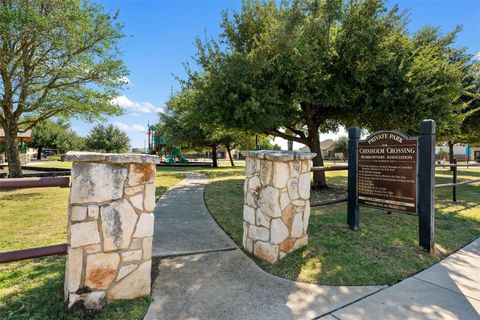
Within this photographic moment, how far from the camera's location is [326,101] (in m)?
8.12

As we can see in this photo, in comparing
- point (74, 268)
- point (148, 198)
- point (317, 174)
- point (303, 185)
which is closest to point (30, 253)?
point (74, 268)

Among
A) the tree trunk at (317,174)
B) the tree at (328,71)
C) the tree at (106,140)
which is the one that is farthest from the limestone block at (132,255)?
the tree at (106,140)

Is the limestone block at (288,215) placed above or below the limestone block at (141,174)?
below

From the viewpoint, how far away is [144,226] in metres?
2.82

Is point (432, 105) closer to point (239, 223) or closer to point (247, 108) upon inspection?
point (247, 108)

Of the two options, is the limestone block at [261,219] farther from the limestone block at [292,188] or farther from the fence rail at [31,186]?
the fence rail at [31,186]

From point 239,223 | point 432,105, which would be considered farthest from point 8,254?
point 432,105

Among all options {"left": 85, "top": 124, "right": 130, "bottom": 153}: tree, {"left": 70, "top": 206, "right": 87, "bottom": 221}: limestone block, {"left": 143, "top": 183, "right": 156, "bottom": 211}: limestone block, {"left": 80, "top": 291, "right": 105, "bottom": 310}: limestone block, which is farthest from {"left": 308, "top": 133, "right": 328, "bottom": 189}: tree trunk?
{"left": 85, "top": 124, "right": 130, "bottom": 153}: tree

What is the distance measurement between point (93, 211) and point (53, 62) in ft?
32.9

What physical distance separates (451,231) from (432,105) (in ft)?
13.4

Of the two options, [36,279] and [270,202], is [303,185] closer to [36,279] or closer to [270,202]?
[270,202]

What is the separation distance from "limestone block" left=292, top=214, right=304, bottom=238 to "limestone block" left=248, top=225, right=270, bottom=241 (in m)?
0.44

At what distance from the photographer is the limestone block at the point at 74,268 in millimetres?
2533

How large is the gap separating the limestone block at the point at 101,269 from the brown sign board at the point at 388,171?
162 inches
